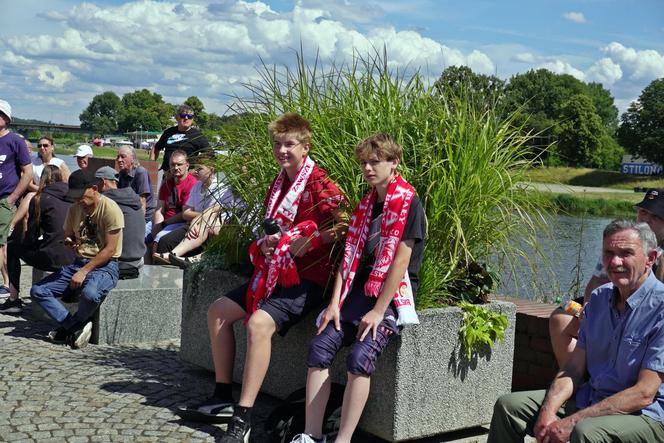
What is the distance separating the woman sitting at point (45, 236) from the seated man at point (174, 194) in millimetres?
Result: 900

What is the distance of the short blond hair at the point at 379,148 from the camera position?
15.1 feet

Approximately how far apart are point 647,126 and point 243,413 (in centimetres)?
7335

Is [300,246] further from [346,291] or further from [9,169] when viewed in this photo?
[9,169]

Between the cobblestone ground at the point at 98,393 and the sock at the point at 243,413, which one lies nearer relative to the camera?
the sock at the point at 243,413

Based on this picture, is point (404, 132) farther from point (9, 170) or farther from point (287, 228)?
point (9, 170)

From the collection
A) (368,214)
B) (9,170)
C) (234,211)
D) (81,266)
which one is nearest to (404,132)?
(368,214)

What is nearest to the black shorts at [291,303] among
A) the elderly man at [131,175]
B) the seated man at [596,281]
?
the seated man at [596,281]

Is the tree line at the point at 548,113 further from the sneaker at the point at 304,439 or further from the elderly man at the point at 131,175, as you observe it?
the sneaker at the point at 304,439

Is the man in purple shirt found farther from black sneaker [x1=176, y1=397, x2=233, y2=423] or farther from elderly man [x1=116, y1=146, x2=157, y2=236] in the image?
black sneaker [x1=176, y1=397, x2=233, y2=423]

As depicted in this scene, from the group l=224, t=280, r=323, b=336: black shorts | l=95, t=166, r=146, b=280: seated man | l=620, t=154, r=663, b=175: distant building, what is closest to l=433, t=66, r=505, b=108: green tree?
l=224, t=280, r=323, b=336: black shorts

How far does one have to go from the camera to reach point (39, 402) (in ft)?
18.0

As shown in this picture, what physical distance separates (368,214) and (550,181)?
150 centimetres

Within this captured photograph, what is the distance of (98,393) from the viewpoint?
571 centimetres

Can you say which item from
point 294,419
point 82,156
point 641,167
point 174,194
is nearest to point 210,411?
point 294,419
